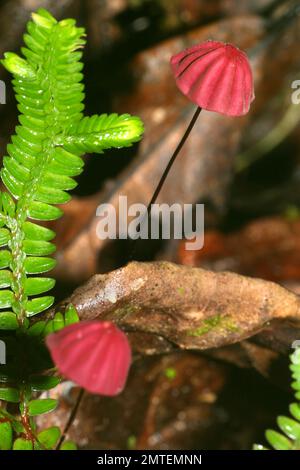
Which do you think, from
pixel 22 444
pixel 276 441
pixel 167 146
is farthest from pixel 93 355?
pixel 167 146

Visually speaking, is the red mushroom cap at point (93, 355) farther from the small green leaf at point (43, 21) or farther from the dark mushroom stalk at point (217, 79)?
the small green leaf at point (43, 21)

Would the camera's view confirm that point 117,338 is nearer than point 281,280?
Yes

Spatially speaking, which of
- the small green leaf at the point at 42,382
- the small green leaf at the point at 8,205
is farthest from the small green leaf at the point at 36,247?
the small green leaf at the point at 42,382

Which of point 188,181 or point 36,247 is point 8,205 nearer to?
point 36,247

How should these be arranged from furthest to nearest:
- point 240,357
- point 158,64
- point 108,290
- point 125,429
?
point 158,64, point 125,429, point 240,357, point 108,290

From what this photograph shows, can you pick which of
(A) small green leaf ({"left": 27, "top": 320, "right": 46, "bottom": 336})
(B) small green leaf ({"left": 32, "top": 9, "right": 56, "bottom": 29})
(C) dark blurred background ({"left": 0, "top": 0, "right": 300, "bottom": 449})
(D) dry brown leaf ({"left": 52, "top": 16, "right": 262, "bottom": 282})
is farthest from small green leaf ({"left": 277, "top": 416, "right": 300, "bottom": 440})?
(B) small green leaf ({"left": 32, "top": 9, "right": 56, "bottom": 29})
